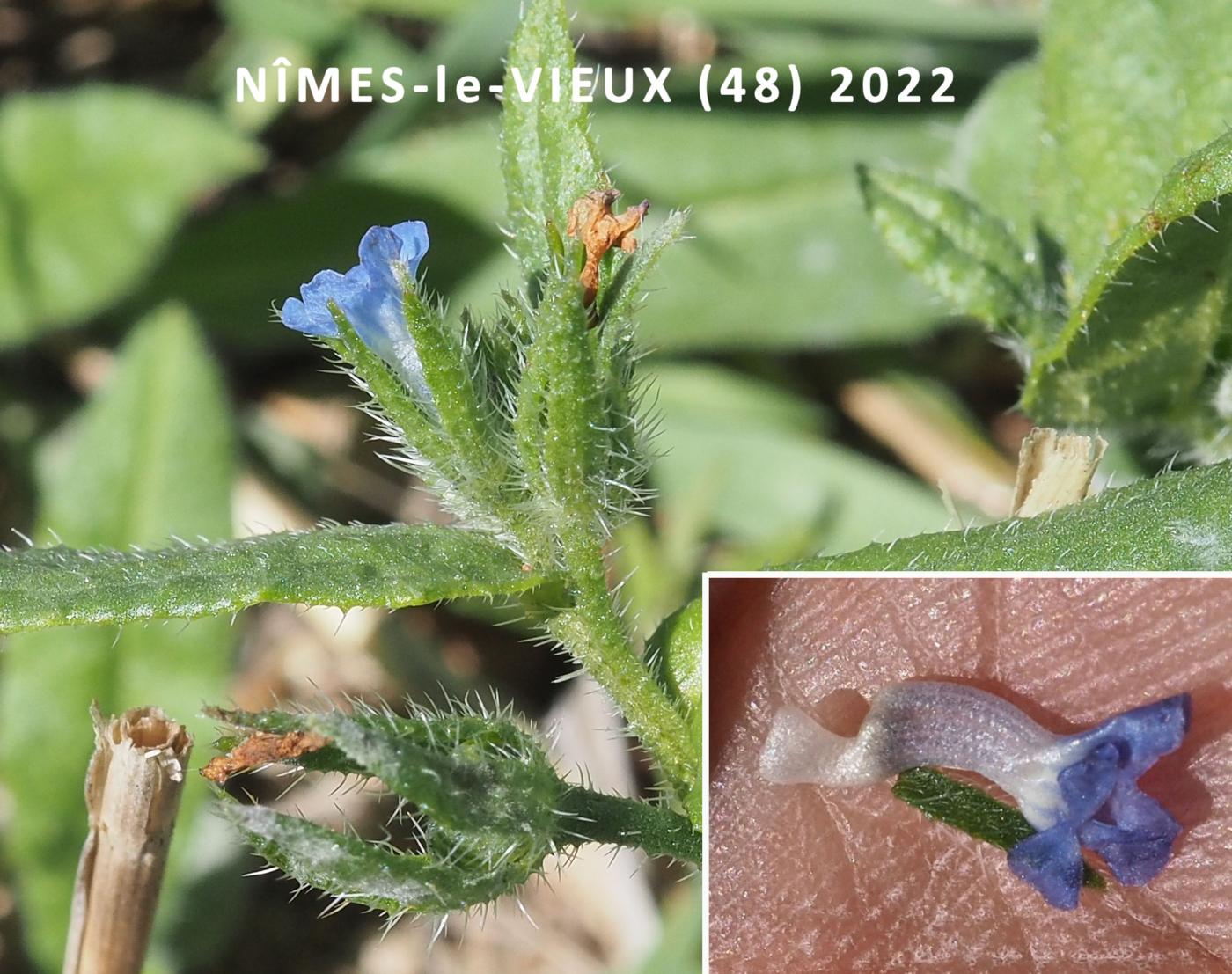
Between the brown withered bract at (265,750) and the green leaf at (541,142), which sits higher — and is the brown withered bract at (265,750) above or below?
below

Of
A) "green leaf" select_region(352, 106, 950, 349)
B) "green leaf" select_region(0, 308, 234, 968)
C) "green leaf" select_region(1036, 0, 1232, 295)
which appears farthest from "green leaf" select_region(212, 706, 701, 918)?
"green leaf" select_region(352, 106, 950, 349)

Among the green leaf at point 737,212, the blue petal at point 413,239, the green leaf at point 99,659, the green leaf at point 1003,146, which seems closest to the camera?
the blue petal at point 413,239

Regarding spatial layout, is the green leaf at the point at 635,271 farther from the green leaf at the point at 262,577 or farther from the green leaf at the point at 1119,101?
the green leaf at the point at 1119,101

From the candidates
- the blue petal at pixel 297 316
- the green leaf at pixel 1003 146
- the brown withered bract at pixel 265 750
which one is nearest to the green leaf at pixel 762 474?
the green leaf at pixel 1003 146

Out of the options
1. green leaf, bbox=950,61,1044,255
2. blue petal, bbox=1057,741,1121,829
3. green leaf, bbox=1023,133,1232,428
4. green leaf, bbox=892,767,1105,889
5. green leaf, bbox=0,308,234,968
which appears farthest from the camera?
green leaf, bbox=0,308,234,968

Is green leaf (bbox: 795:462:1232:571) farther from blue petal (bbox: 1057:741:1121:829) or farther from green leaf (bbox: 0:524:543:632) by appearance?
green leaf (bbox: 0:524:543:632)

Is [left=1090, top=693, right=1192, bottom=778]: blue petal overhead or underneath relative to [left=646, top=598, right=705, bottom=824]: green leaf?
underneath

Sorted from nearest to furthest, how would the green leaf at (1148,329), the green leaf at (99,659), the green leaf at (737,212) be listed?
the green leaf at (1148,329)
the green leaf at (99,659)
the green leaf at (737,212)
